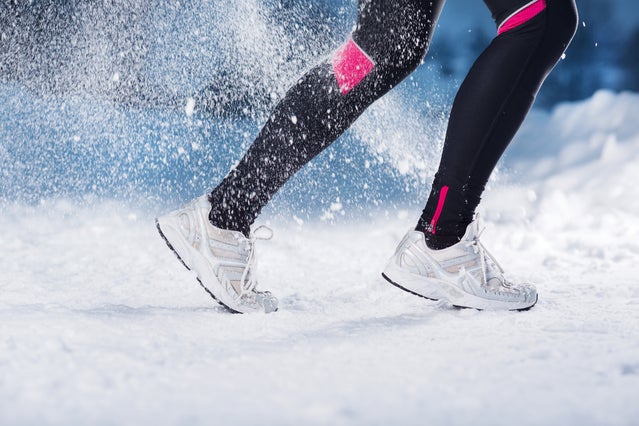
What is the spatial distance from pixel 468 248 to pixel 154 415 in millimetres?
678

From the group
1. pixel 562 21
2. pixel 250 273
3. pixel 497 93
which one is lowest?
pixel 250 273

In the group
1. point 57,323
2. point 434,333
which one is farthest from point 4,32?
point 434,333

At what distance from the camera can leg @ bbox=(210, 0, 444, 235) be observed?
0.91 meters

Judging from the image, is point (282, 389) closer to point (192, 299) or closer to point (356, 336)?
point (356, 336)

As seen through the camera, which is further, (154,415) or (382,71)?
(382,71)

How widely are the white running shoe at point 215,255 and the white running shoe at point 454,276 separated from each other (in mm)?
245

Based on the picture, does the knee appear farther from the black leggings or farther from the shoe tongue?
the shoe tongue

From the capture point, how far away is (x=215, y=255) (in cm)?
93

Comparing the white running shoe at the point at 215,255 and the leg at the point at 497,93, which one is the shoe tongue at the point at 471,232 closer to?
the leg at the point at 497,93

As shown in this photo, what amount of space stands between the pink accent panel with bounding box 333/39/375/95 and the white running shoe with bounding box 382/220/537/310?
0.29 meters

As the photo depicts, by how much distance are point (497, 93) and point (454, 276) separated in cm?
32

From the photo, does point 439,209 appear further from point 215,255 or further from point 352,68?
point 215,255

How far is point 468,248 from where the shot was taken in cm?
95

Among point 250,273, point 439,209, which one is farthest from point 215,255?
point 439,209
